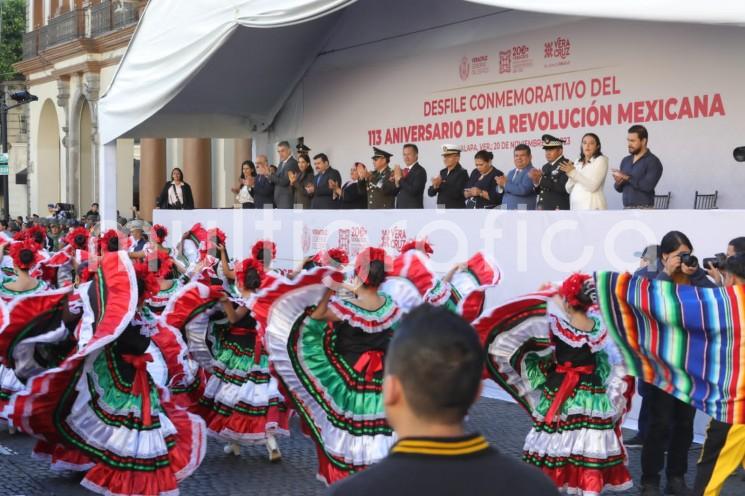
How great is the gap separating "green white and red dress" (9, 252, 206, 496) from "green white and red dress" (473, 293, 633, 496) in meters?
2.05

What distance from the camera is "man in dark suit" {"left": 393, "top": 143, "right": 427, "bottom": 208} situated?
13273 millimetres

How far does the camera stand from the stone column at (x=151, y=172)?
2916cm

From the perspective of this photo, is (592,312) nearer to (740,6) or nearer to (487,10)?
(740,6)

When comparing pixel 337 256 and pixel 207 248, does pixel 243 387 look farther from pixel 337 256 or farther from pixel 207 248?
pixel 207 248

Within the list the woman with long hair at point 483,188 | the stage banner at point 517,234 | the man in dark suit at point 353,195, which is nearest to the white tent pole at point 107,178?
the stage banner at point 517,234

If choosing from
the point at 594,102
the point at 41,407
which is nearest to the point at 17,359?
the point at 41,407

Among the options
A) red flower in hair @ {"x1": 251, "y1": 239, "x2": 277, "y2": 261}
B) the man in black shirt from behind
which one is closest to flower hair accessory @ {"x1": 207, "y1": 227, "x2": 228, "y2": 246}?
red flower in hair @ {"x1": 251, "y1": 239, "x2": 277, "y2": 261}

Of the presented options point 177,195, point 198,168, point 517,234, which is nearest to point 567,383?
point 517,234

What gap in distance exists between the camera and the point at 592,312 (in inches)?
262

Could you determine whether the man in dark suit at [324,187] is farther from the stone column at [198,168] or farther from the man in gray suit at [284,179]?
→ the stone column at [198,168]

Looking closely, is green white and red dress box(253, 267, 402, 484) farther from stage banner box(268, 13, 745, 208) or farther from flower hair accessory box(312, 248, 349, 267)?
stage banner box(268, 13, 745, 208)

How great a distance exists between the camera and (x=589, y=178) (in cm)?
1087

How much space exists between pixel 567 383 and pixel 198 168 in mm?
21056

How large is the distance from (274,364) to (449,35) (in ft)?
33.0
